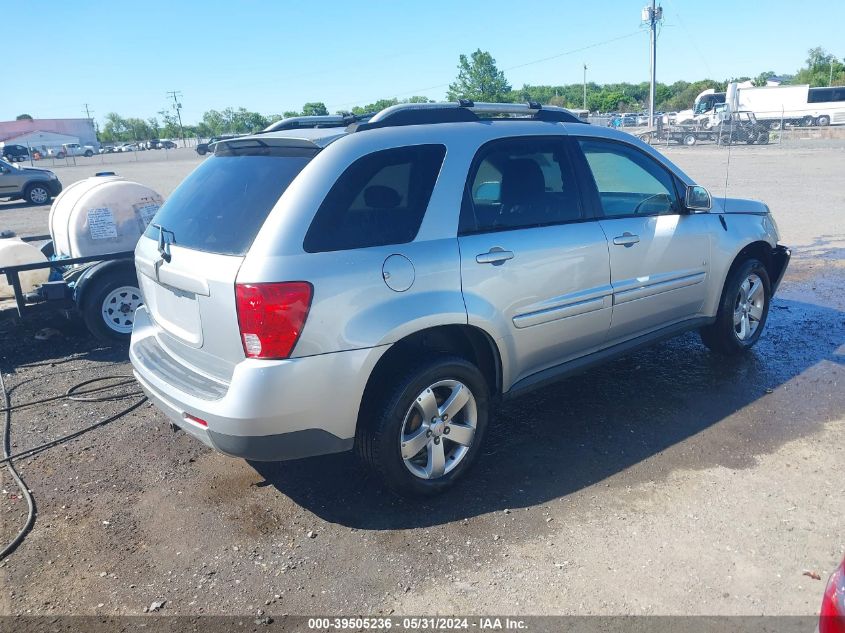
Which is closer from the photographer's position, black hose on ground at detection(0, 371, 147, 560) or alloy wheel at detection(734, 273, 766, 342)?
black hose on ground at detection(0, 371, 147, 560)

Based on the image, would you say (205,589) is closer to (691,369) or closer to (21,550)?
(21,550)

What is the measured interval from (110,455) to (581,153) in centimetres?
354

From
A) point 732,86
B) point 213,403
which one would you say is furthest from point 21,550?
point 732,86

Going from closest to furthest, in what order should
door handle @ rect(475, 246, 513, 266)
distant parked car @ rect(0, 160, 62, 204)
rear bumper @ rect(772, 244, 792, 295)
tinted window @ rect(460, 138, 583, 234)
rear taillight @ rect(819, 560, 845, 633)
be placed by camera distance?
rear taillight @ rect(819, 560, 845, 633) → door handle @ rect(475, 246, 513, 266) → tinted window @ rect(460, 138, 583, 234) → rear bumper @ rect(772, 244, 792, 295) → distant parked car @ rect(0, 160, 62, 204)

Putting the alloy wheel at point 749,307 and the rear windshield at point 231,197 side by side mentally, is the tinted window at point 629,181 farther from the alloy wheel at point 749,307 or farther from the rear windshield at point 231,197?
the rear windshield at point 231,197

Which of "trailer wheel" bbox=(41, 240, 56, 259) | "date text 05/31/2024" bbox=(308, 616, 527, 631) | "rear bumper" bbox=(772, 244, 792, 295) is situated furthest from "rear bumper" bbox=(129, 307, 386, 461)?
"trailer wheel" bbox=(41, 240, 56, 259)

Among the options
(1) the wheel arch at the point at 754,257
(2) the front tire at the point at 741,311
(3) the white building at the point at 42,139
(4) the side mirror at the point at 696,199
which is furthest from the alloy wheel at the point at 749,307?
(3) the white building at the point at 42,139

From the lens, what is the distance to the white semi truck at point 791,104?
4744 centimetres

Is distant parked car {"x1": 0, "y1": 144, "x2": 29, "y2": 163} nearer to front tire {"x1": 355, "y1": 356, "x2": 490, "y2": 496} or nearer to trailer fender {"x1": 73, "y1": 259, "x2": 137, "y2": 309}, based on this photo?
trailer fender {"x1": 73, "y1": 259, "x2": 137, "y2": 309}

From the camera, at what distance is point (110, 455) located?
420cm

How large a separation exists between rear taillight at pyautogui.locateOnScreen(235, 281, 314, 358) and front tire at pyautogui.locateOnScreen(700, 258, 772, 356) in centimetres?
365

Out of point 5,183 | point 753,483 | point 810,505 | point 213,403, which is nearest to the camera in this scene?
point 213,403

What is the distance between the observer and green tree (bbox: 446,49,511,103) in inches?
2689

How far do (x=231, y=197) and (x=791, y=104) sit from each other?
5563 cm
